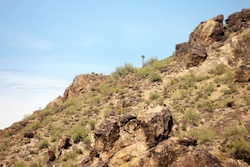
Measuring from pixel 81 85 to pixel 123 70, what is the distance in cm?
716

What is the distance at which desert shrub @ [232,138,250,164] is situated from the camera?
33.5 ft

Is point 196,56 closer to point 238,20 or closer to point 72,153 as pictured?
point 238,20

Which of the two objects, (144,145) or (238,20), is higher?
(238,20)

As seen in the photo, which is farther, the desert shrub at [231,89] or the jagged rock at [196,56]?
the jagged rock at [196,56]

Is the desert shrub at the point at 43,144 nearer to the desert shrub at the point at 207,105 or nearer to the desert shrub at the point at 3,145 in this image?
the desert shrub at the point at 3,145

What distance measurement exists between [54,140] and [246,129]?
1627 centimetres

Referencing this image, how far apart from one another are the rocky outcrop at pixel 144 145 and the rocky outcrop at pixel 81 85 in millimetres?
20989

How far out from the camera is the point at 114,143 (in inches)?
436

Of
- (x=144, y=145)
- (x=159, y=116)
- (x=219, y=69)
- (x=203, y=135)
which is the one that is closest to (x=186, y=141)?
(x=144, y=145)

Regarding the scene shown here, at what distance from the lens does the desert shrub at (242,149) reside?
10.2 metres

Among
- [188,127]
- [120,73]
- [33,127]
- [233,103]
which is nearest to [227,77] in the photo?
[233,103]

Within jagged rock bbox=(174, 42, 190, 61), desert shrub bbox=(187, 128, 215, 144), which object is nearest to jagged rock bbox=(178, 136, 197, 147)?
desert shrub bbox=(187, 128, 215, 144)

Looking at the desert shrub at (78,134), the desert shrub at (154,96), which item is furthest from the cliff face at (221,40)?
the desert shrub at (78,134)

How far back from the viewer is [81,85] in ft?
110
